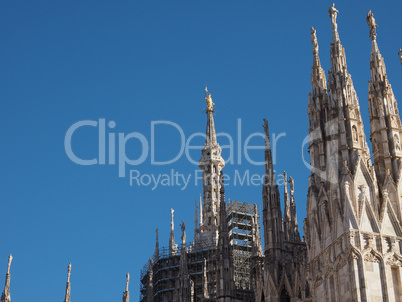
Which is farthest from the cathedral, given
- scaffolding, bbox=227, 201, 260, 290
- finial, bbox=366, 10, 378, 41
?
scaffolding, bbox=227, 201, 260, 290

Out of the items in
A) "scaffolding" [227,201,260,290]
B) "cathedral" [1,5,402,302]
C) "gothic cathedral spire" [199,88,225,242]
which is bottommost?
"cathedral" [1,5,402,302]

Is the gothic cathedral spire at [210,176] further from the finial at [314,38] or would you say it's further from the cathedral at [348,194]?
the finial at [314,38]

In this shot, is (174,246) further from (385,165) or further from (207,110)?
(385,165)

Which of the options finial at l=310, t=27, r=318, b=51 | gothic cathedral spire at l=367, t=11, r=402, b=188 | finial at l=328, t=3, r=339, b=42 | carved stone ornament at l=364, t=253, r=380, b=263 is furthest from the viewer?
finial at l=310, t=27, r=318, b=51

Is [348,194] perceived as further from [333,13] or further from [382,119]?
[333,13]

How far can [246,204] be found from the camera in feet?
277

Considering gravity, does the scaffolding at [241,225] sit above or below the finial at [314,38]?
above

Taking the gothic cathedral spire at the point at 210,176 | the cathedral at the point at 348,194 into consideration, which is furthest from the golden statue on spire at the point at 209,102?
the cathedral at the point at 348,194

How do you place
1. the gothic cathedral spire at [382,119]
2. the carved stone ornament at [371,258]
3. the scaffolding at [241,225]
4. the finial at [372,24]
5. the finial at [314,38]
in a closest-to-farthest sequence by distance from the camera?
1. the carved stone ornament at [371,258]
2. the gothic cathedral spire at [382,119]
3. the finial at [372,24]
4. the finial at [314,38]
5. the scaffolding at [241,225]

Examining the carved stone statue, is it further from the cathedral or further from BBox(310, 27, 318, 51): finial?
BBox(310, 27, 318, 51): finial

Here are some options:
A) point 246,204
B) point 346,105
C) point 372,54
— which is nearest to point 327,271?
point 346,105

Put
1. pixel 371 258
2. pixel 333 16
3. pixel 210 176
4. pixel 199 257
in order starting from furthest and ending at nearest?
pixel 210 176, pixel 199 257, pixel 333 16, pixel 371 258

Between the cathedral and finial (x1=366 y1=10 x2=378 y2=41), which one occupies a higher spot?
finial (x1=366 y1=10 x2=378 y2=41)

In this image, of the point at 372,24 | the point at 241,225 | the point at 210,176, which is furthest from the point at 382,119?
the point at 210,176
